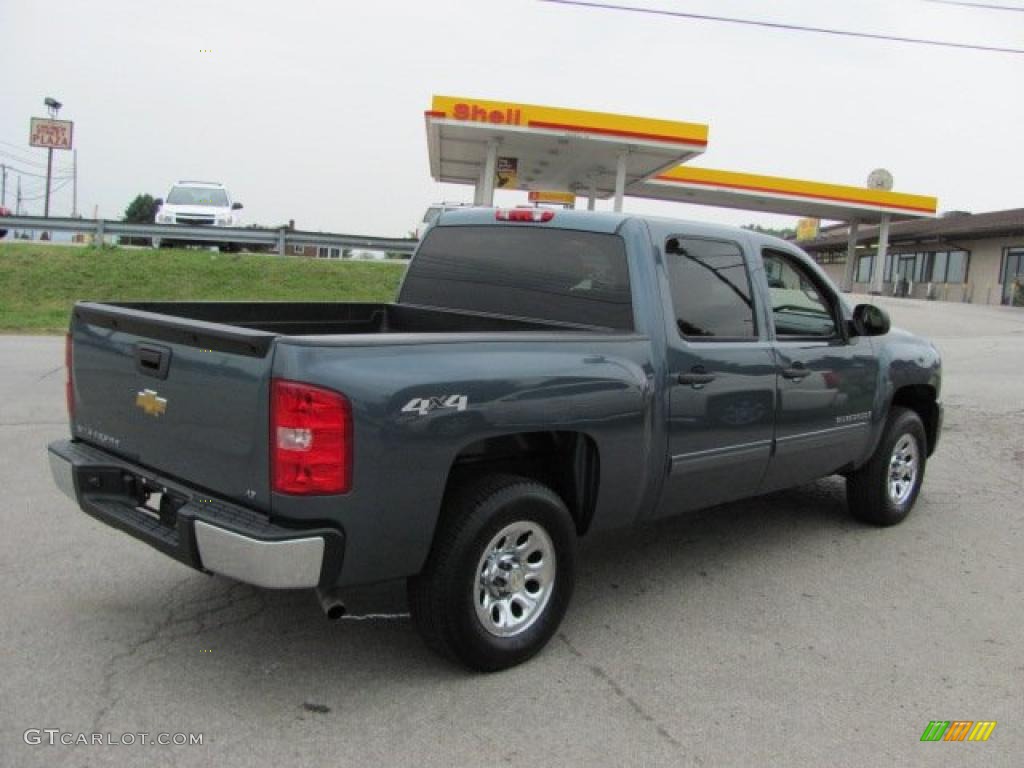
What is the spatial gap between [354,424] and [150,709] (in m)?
1.29

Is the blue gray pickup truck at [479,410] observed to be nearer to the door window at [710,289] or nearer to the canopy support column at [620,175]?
the door window at [710,289]

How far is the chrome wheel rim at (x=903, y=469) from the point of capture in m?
6.08

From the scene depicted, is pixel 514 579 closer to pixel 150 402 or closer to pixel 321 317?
pixel 150 402

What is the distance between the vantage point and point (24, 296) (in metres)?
18.5

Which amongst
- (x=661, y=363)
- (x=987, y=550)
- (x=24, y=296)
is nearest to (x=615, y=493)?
(x=661, y=363)

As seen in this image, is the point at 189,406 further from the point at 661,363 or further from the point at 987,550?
the point at 987,550

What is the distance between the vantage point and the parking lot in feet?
10.3

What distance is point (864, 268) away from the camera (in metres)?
58.5

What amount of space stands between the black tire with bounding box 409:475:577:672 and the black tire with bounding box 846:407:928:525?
299 cm

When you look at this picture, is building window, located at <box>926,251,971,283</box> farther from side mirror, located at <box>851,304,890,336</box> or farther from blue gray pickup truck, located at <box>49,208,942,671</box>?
blue gray pickup truck, located at <box>49,208,942,671</box>

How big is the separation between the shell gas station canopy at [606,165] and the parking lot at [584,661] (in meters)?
15.6

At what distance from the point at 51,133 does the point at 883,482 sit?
50465 mm

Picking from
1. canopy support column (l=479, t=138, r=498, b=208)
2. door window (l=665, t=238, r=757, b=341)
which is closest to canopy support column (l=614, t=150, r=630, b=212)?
canopy support column (l=479, t=138, r=498, b=208)

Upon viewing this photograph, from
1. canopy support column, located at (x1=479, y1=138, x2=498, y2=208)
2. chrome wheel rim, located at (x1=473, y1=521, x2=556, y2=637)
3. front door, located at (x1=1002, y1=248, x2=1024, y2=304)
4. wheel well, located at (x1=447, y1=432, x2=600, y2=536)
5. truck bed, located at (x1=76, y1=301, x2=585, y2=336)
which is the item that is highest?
canopy support column, located at (x1=479, y1=138, x2=498, y2=208)
